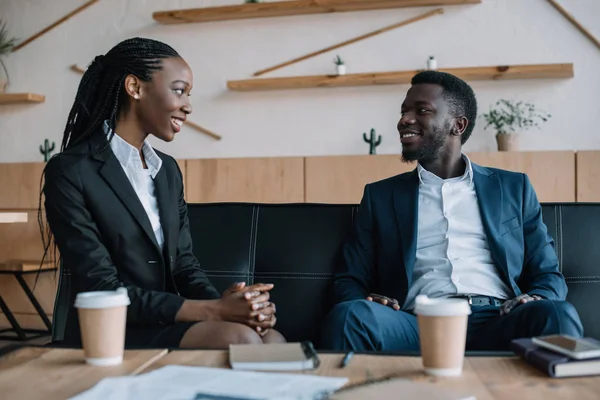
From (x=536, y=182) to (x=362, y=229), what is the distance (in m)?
2.09

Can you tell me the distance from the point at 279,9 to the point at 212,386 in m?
3.83

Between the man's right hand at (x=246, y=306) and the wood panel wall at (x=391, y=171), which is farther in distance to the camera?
the wood panel wall at (x=391, y=171)

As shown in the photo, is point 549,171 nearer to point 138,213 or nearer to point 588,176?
point 588,176

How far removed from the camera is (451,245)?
2.13 m

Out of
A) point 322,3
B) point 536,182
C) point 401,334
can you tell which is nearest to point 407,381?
point 401,334

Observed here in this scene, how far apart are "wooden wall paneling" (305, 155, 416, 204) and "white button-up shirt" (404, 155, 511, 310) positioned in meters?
1.75

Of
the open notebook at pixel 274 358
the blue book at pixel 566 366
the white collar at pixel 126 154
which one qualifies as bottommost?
the open notebook at pixel 274 358

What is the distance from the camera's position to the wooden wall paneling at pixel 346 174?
13.3 feet

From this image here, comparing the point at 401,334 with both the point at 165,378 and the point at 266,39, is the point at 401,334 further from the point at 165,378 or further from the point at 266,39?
the point at 266,39

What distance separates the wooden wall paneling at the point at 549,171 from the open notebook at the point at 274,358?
3.05m

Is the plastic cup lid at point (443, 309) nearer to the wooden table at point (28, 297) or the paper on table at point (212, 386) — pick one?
the paper on table at point (212, 386)

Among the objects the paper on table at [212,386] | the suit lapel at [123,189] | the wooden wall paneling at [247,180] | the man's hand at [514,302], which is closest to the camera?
the paper on table at [212,386]

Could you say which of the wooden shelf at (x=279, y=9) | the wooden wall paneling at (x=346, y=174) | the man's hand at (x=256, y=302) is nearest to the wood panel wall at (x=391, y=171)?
the wooden wall paneling at (x=346, y=174)

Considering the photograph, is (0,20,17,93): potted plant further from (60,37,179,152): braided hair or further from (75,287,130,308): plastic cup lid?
(75,287,130,308): plastic cup lid
